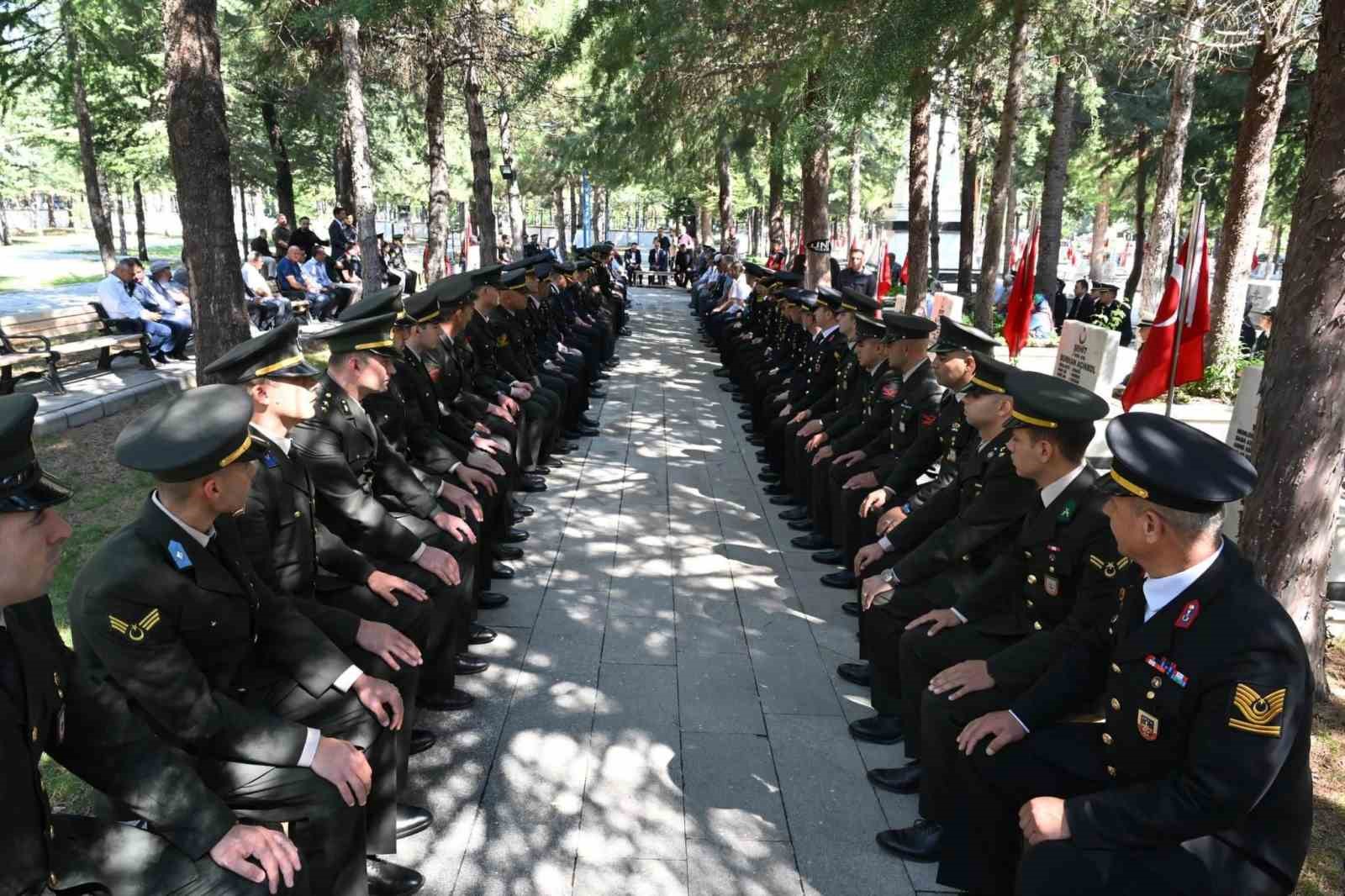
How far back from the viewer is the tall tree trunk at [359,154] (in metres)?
12.1

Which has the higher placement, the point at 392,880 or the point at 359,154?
the point at 359,154

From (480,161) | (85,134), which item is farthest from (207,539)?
(85,134)

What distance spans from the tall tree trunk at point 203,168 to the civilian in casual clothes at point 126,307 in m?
6.37

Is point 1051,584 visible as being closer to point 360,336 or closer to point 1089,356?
point 360,336

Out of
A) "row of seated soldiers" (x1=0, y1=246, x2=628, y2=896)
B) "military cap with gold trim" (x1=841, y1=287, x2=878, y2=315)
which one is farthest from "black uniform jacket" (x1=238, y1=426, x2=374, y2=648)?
"military cap with gold trim" (x1=841, y1=287, x2=878, y2=315)

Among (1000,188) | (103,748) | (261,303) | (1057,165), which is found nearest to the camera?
(103,748)

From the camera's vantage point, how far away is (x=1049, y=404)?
3.38m

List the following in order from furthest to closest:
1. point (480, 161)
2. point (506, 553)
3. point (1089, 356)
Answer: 1. point (480, 161)
2. point (1089, 356)
3. point (506, 553)

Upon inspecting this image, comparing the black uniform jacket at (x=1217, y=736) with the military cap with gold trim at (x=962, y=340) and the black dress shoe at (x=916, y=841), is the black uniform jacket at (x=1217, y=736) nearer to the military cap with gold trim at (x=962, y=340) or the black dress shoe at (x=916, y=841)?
the black dress shoe at (x=916, y=841)

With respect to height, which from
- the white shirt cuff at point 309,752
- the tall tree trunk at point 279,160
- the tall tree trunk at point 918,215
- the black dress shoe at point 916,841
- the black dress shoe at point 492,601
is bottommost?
the black dress shoe at point 916,841

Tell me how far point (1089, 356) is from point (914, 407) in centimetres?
354


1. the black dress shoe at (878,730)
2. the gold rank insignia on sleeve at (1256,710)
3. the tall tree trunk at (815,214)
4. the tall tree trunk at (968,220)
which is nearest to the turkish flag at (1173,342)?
the black dress shoe at (878,730)

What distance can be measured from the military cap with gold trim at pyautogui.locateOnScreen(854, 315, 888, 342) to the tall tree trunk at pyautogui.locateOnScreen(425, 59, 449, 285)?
31.6 ft

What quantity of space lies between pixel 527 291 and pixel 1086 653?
25.5 feet
